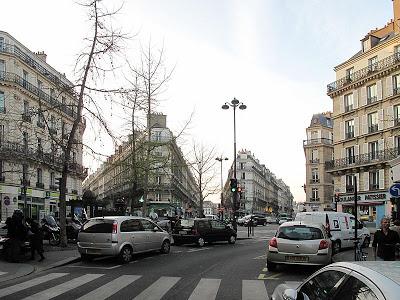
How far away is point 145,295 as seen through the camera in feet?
30.0

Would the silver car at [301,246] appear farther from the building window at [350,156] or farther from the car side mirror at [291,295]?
the building window at [350,156]

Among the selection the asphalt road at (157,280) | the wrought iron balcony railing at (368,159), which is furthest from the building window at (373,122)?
the asphalt road at (157,280)

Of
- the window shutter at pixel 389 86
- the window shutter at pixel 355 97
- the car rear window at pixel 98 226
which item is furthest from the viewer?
the window shutter at pixel 355 97

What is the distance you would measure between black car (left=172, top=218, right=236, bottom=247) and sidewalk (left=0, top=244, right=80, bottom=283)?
6.06 m

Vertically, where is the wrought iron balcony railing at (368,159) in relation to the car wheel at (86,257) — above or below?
above

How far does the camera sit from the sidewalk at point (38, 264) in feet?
39.1

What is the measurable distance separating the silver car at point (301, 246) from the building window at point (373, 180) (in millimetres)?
38034

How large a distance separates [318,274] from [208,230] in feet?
61.6

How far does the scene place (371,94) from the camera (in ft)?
162

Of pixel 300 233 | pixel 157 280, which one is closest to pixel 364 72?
pixel 300 233

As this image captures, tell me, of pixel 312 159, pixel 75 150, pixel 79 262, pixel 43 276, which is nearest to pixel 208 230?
pixel 75 150

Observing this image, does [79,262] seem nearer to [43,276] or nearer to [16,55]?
[43,276]

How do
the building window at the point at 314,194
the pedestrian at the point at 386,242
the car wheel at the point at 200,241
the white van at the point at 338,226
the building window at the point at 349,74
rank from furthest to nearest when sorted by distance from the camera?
the building window at the point at 314,194, the building window at the point at 349,74, the car wheel at the point at 200,241, the white van at the point at 338,226, the pedestrian at the point at 386,242

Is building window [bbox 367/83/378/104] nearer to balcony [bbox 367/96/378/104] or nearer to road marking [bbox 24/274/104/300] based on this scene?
balcony [bbox 367/96/378/104]
